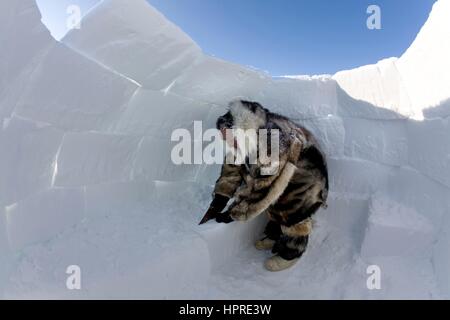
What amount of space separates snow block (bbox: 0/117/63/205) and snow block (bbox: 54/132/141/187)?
72 mm

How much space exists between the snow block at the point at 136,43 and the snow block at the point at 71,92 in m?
0.09

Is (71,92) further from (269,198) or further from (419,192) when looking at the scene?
(419,192)

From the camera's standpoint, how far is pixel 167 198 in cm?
247

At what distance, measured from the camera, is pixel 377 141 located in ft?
7.57

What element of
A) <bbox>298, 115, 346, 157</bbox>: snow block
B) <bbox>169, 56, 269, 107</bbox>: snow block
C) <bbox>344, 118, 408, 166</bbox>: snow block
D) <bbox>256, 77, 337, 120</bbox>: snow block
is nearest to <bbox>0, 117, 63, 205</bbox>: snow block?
<bbox>169, 56, 269, 107</bbox>: snow block

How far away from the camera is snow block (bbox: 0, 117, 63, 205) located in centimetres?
177

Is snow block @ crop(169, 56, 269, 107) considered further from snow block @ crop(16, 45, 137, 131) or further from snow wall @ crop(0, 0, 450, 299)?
snow block @ crop(16, 45, 137, 131)

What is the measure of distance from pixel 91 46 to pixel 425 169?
1.98 m

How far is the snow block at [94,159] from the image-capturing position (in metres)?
2.01

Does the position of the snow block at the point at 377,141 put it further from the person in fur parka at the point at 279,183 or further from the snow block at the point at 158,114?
the snow block at the point at 158,114

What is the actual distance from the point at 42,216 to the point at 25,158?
30cm

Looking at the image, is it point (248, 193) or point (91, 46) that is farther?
point (91, 46)
